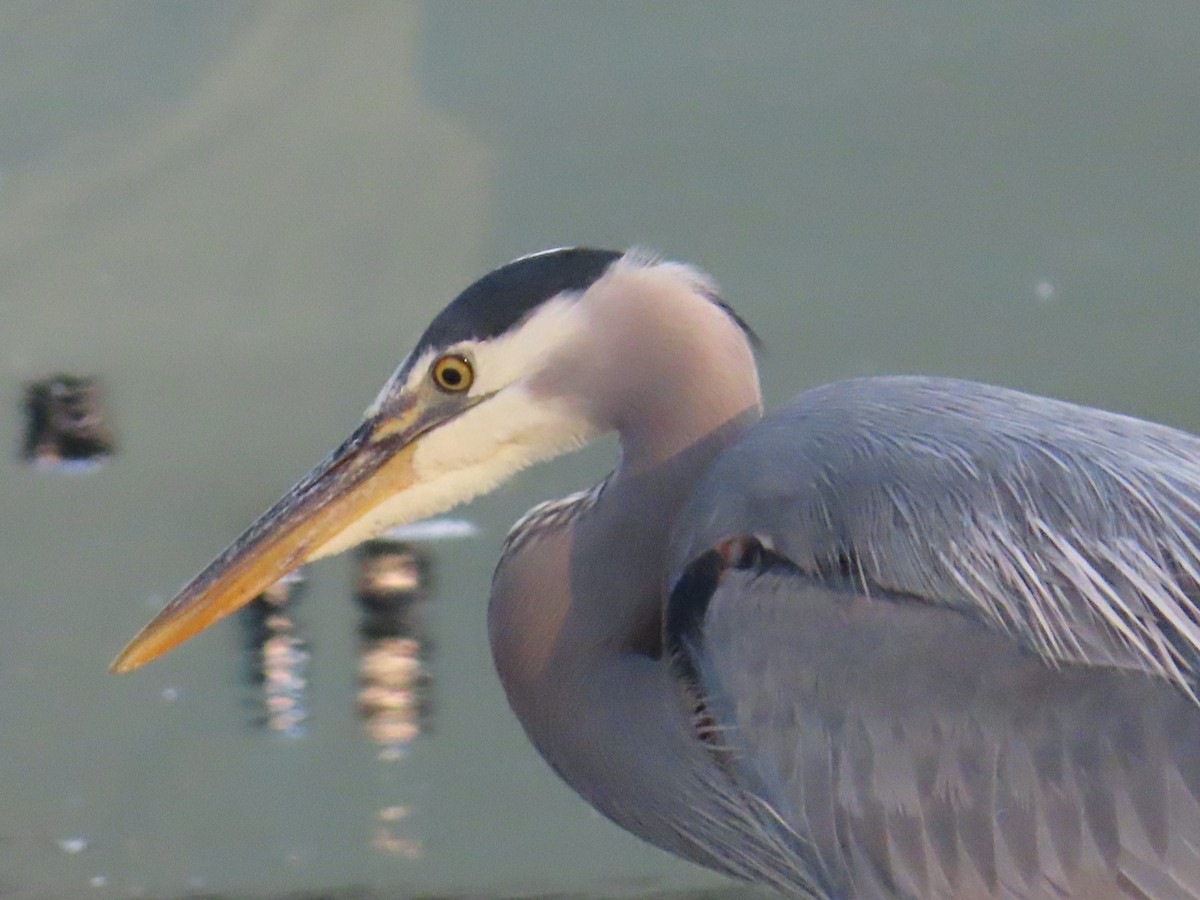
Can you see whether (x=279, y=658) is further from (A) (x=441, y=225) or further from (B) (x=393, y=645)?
(A) (x=441, y=225)

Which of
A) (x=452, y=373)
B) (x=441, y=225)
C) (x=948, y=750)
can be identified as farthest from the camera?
(x=441, y=225)

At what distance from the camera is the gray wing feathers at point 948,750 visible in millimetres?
1648

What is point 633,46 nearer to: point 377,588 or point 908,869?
point 377,588

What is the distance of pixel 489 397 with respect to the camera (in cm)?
199

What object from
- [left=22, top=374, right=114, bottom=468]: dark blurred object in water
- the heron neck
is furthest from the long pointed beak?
[left=22, top=374, right=114, bottom=468]: dark blurred object in water

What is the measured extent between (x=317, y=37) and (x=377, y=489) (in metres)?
1.26

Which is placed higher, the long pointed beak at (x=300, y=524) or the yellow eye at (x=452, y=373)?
the yellow eye at (x=452, y=373)

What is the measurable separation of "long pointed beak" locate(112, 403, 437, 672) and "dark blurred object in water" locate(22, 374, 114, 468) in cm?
100

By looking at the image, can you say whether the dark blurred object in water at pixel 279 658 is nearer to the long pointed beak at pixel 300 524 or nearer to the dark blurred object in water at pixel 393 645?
the dark blurred object in water at pixel 393 645

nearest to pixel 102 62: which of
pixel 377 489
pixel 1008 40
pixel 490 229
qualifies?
pixel 490 229

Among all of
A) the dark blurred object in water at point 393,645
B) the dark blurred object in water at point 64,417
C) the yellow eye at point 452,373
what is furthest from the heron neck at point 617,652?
the dark blurred object in water at point 64,417

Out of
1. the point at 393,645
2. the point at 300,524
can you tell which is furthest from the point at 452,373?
the point at 393,645

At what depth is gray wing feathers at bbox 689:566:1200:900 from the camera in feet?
5.41

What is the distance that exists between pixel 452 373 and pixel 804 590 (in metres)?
0.50
